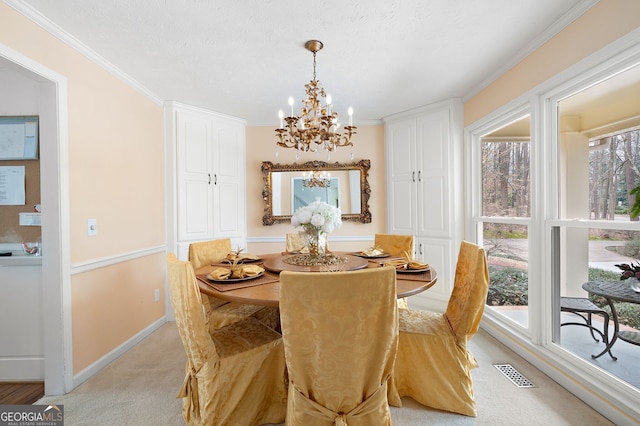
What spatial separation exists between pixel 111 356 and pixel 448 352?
A: 2615 mm

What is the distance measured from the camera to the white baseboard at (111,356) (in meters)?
2.10

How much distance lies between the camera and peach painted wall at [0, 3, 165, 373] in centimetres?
208

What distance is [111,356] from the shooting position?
7.85ft

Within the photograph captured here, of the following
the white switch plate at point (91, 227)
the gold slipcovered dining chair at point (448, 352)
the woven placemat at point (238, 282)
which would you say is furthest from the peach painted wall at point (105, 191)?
the gold slipcovered dining chair at point (448, 352)

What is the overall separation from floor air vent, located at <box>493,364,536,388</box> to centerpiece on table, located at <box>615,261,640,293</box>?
35.6 inches

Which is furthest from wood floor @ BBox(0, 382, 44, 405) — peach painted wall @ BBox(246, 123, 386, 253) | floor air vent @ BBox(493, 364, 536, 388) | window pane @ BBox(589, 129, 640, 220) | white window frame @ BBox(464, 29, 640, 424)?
window pane @ BBox(589, 129, 640, 220)

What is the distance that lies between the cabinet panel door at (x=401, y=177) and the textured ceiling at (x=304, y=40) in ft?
2.46

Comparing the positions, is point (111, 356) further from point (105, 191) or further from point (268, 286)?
point (268, 286)

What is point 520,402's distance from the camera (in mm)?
1814

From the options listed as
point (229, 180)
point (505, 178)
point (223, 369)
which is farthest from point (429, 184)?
point (223, 369)

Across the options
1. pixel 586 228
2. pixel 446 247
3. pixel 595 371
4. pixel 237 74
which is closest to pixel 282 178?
pixel 237 74

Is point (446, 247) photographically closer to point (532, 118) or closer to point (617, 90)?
point (532, 118)

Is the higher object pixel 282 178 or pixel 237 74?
pixel 237 74

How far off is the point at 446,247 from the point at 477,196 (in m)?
0.67
